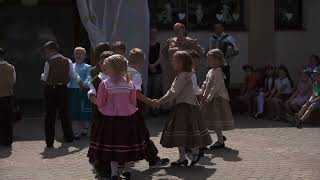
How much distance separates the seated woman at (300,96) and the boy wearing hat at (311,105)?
1.64ft

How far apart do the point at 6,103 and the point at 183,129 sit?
336cm

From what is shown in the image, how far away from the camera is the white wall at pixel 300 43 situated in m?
15.1

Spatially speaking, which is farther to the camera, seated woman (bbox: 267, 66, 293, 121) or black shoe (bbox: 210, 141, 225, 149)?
seated woman (bbox: 267, 66, 293, 121)

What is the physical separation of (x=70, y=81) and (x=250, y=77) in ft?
15.8

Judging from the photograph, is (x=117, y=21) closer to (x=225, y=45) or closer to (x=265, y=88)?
(x=225, y=45)

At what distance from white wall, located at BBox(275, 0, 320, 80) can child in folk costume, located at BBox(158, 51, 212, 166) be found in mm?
7098

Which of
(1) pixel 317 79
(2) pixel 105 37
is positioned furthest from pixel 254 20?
(2) pixel 105 37

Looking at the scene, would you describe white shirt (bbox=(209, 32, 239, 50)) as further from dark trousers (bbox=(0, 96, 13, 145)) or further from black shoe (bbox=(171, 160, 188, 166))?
black shoe (bbox=(171, 160, 188, 166))

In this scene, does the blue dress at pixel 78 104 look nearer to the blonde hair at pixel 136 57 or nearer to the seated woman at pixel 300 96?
the blonde hair at pixel 136 57

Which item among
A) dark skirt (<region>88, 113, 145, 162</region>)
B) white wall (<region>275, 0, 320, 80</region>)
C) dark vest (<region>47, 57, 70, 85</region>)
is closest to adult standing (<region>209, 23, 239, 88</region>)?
white wall (<region>275, 0, 320, 80</region>)

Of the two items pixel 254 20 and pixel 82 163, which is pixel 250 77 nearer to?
pixel 254 20

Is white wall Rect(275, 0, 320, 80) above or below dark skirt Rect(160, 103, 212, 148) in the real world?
above

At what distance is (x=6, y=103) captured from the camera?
10250mm

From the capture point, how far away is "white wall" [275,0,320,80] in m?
15.1
